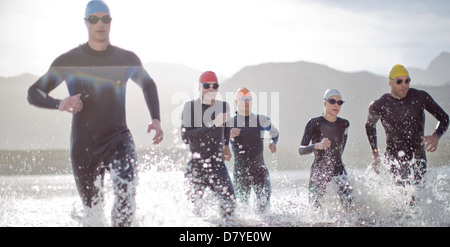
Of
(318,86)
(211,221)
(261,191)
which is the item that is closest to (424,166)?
(261,191)

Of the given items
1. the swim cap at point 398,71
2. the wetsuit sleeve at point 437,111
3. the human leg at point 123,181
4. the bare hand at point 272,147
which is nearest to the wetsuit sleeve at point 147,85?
the human leg at point 123,181

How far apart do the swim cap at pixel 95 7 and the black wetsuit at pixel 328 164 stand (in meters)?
3.59

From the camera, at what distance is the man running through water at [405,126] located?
7425 millimetres

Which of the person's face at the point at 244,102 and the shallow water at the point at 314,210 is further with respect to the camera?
the person's face at the point at 244,102

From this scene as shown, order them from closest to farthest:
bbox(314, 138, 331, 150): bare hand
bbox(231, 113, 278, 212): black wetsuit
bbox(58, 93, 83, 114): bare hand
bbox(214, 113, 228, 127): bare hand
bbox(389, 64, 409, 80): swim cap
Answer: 1. bbox(58, 93, 83, 114): bare hand
2. bbox(214, 113, 228, 127): bare hand
3. bbox(314, 138, 331, 150): bare hand
4. bbox(389, 64, 409, 80): swim cap
5. bbox(231, 113, 278, 212): black wetsuit

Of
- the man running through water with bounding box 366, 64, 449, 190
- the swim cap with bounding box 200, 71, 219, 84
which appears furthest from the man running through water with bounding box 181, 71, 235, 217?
the man running through water with bounding box 366, 64, 449, 190

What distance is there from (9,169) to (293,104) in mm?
89938

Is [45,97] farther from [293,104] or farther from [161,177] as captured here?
[293,104]

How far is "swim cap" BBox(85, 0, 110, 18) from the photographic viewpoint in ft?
18.0

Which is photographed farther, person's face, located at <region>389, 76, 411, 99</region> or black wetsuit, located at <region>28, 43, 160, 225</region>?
person's face, located at <region>389, 76, 411, 99</region>

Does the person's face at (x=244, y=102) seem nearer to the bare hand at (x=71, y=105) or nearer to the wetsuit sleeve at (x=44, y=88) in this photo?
the wetsuit sleeve at (x=44, y=88)

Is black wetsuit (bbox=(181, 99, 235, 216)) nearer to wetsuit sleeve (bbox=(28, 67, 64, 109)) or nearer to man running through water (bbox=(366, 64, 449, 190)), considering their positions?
man running through water (bbox=(366, 64, 449, 190))

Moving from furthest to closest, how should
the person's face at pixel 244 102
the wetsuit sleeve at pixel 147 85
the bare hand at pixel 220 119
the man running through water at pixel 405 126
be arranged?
the person's face at pixel 244 102 → the man running through water at pixel 405 126 → the bare hand at pixel 220 119 → the wetsuit sleeve at pixel 147 85

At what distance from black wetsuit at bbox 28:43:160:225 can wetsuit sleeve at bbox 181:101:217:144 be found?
6.27ft
